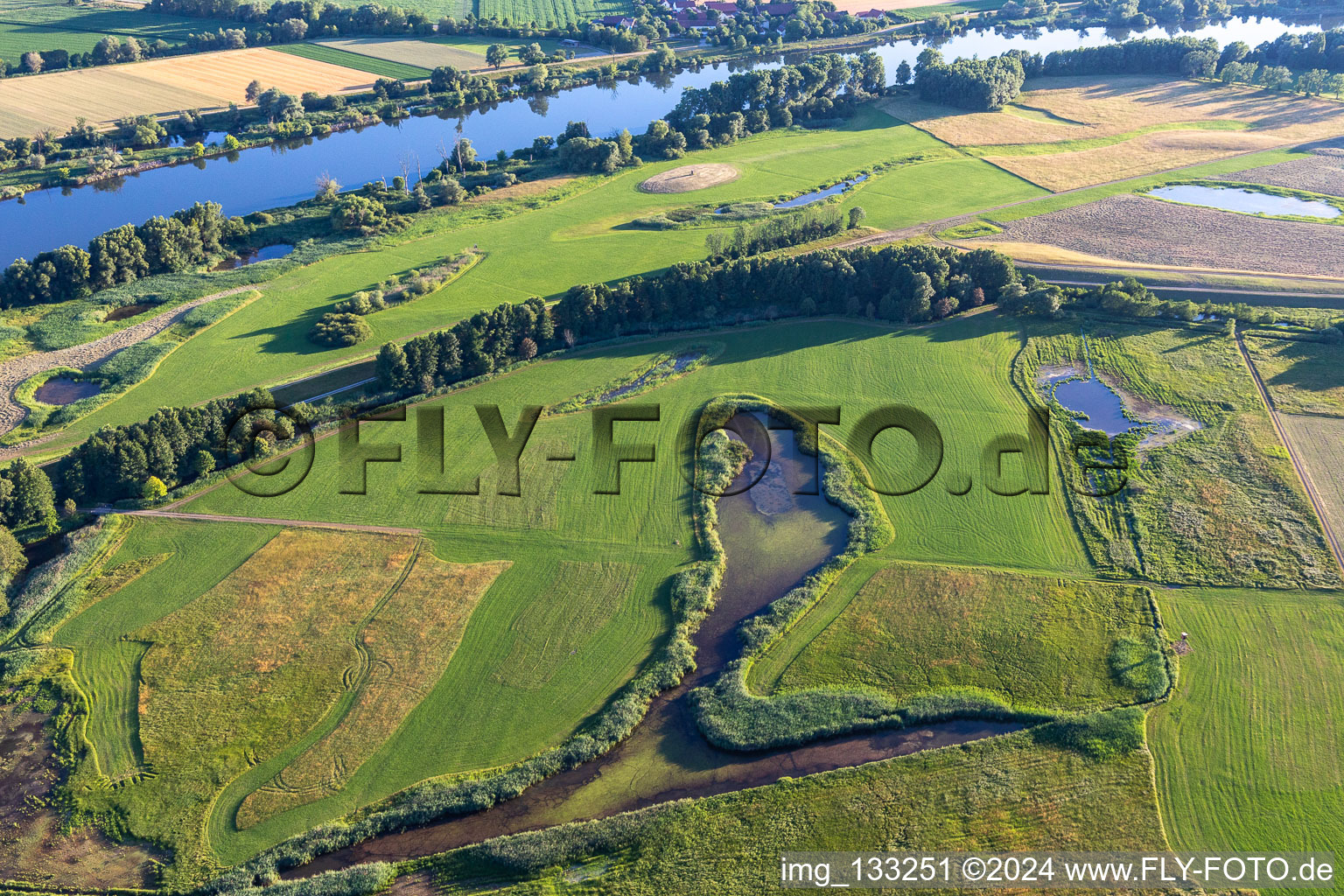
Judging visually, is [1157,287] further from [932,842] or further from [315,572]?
[315,572]

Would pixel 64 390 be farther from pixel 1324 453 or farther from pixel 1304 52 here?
pixel 1304 52

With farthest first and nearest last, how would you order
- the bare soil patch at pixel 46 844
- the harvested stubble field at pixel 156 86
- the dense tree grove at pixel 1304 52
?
the dense tree grove at pixel 1304 52
the harvested stubble field at pixel 156 86
the bare soil patch at pixel 46 844

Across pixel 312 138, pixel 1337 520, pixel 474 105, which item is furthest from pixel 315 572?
pixel 474 105

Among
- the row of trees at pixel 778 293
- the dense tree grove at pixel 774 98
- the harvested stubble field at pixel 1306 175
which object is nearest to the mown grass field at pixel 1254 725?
the row of trees at pixel 778 293

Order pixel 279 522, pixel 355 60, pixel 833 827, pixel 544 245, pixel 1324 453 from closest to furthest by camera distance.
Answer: pixel 833 827 < pixel 279 522 < pixel 1324 453 < pixel 544 245 < pixel 355 60

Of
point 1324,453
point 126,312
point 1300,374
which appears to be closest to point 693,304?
point 1324,453

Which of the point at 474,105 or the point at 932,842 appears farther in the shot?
the point at 474,105

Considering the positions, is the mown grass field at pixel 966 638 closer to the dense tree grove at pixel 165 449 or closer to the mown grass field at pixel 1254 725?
the mown grass field at pixel 1254 725
